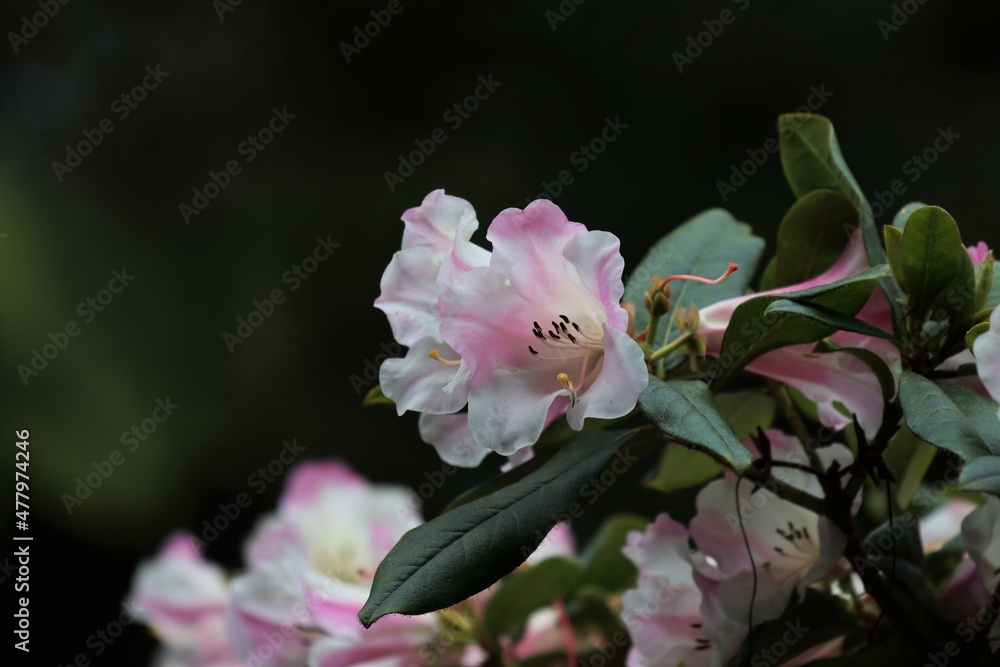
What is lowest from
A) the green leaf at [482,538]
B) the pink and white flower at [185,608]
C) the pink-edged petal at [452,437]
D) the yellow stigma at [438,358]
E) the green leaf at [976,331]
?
the pink and white flower at [185,608]

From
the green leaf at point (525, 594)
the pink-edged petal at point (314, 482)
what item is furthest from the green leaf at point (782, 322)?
the pink-edged petal at point (314, 482)

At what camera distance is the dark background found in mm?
2027

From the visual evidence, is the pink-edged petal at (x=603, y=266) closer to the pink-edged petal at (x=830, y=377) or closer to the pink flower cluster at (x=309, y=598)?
the pink-edged petal at (x=830, y=377)

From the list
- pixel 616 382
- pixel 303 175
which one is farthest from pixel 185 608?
pixel 303 175

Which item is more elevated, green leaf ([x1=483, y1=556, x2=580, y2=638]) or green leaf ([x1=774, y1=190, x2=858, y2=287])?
green leaf ([x1=774, y1=190, x2=858, y2=287])

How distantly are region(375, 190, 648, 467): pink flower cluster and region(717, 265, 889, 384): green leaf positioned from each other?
6 centimetres

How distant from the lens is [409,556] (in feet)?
1.43

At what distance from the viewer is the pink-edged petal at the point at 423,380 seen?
0.45 metres

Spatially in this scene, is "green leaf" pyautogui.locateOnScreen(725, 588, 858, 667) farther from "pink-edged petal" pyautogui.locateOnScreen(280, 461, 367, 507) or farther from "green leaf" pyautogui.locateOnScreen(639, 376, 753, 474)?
"pink-edged petal" pyautogui.locateOnScreen(280, 461, 367, 507)

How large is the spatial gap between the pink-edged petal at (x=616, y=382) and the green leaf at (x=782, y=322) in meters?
0.06

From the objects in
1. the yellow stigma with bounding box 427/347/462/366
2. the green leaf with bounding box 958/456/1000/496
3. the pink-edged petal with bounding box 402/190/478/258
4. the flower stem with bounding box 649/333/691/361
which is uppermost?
the pink-edged petal with bounding box 402/190/478/258

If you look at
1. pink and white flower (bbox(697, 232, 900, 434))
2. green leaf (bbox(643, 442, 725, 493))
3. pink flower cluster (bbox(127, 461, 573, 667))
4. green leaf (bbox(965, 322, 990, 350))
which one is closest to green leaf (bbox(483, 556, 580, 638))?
pink flower cluster (bbox(127, 461, 573, 667))

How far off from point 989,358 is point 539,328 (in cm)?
18

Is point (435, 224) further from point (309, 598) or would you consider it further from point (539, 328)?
point (309, 598)
